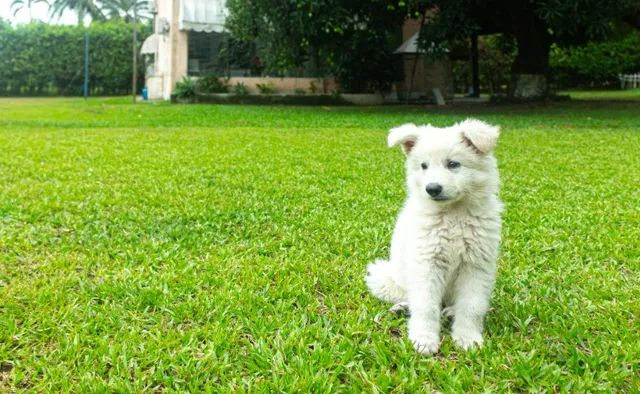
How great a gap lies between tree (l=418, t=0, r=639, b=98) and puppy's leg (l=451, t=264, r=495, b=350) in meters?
13.5

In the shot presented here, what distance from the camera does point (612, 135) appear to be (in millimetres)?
11461

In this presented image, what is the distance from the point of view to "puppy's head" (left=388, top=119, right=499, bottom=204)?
2.79m

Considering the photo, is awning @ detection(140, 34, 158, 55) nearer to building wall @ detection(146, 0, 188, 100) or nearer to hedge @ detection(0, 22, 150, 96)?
building wall @ detection(146, 0, 188, 100)

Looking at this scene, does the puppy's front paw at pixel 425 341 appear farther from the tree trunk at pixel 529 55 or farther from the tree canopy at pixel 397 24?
the tree trunk at pixel 529 55

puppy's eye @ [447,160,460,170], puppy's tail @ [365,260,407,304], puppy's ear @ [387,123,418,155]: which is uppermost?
puppy's ear @ [387,123,418,155]

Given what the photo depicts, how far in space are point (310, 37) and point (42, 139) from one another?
395 inches

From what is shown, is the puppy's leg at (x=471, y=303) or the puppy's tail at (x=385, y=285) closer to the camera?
the puppy's leg at (x=471, y=303)

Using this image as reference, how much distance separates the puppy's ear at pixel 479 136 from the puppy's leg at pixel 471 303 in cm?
55

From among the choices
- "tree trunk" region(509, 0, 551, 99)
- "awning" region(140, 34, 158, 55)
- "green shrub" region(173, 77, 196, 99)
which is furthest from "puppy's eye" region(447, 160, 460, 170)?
"awning" region(140, 34, 158, 55)

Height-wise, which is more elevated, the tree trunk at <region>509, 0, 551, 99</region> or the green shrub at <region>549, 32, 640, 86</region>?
the green shrub at <region>549, 32, 640, 86</region>

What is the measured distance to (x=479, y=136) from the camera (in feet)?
9.23

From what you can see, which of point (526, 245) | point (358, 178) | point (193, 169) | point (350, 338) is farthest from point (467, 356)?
point (193, 169)

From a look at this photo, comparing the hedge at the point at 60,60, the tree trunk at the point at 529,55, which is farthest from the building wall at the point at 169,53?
the tree trunk at the point at 529,55

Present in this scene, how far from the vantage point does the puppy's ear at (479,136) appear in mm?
2814
